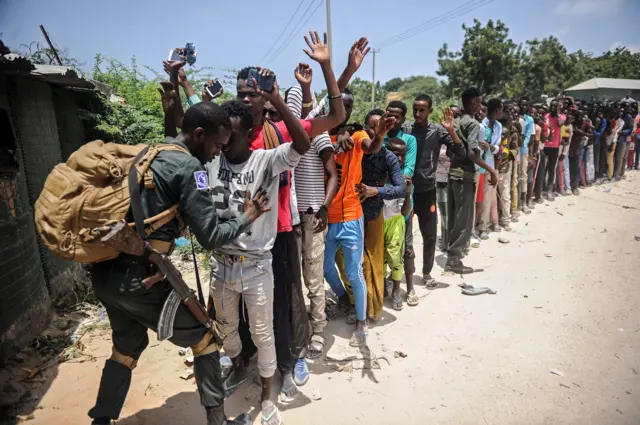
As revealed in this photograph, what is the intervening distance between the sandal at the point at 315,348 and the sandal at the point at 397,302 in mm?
1120

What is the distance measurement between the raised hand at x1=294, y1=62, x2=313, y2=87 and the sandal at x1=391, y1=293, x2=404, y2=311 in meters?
2.61

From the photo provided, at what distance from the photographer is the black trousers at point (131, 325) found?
2006 mm

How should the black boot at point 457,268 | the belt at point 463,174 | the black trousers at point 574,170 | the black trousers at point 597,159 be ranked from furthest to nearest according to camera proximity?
the black trousers at point 597,159 → the black trousers at point 574,170 → the black boot at point 457,268 → the belt at point 463,174

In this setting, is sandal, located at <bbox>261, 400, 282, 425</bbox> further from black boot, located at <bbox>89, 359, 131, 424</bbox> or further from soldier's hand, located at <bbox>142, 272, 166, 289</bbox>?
soldier's hand, located at <bbox>142, 272, 166, 289</bbox>

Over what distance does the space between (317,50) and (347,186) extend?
52.8 inches

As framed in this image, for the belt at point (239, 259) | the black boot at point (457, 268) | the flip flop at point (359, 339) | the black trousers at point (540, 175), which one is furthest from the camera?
the black trousers at point (540, 175)

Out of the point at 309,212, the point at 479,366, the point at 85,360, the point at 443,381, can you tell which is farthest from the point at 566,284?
the point at 85,360

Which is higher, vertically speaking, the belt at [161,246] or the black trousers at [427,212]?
the belt at [161,246]

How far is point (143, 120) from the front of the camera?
21.0 ft

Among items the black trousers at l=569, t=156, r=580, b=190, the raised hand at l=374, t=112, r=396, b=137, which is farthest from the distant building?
the raised hand at l=374, t=112, r=396, b=137

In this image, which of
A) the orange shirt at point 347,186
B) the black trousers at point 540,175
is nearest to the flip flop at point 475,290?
the orange shirt at point 347,186

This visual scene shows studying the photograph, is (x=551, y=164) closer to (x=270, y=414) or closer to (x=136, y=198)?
(x=270, y=414)

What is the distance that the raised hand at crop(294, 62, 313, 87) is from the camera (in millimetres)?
2518

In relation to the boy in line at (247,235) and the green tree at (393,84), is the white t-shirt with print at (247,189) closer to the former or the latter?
the boy in line at (247,235)
